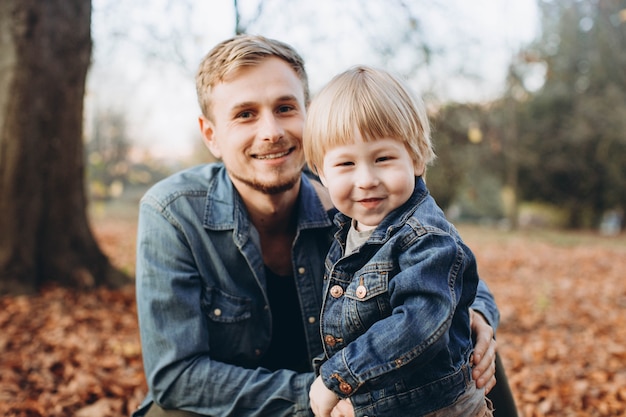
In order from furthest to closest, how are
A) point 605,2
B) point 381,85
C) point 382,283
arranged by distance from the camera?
point 605,2 → point 381,85 → point 382,283

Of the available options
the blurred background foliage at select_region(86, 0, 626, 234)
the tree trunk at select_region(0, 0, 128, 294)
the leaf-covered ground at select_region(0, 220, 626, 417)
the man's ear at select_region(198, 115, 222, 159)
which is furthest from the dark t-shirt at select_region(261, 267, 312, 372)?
the blurred background foliage at select_region(86, 0, 626, 234)

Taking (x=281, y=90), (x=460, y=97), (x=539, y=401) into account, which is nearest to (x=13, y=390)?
(x=281, y=90)

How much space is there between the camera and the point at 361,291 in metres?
1.71

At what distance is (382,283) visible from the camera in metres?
Result: 1.67

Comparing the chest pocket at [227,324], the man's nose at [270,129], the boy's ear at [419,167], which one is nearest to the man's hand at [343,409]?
the chest pocket at [227,324]

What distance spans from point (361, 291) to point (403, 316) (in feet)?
0.62

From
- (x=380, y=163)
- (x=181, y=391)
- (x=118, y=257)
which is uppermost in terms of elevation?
(x=380, y=163)

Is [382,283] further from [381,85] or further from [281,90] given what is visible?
[281,90]

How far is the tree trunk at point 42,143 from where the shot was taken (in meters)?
4.70

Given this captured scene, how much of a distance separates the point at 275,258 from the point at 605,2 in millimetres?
6927

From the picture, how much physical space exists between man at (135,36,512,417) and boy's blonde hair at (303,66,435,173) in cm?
45

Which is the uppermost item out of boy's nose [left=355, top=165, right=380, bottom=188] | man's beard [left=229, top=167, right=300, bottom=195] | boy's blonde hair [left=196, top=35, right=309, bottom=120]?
boy's blonde hair [left=196, top=35, right=309, bottom=120]

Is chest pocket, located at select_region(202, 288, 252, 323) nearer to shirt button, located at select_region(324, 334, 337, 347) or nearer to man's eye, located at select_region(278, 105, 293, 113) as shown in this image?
shirt button, located at select_region(324, 334, 337, 347)

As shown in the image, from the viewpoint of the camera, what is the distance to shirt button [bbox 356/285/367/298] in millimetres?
1700
